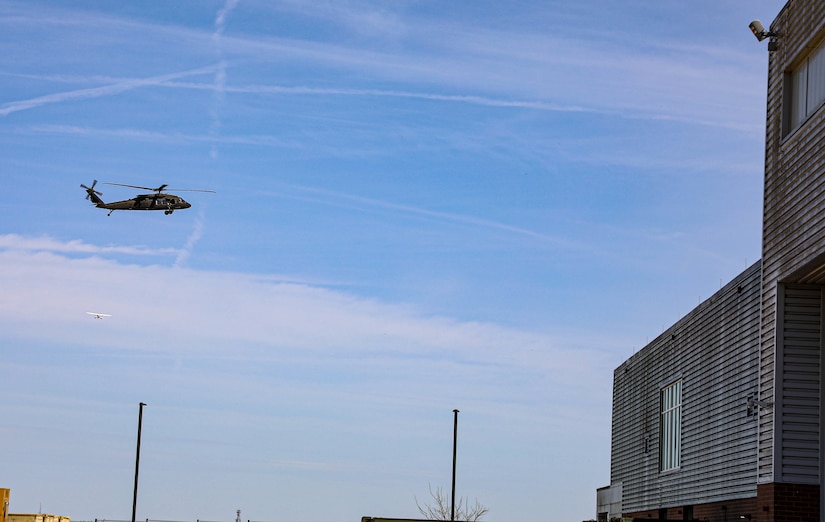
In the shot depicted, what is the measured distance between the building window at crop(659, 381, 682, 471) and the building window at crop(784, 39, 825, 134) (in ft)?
46.2

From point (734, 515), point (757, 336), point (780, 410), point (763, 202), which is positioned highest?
point (763, 202)

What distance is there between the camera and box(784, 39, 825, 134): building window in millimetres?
19719

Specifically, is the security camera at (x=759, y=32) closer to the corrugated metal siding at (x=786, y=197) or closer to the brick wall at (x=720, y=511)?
the corrugated metal siding at (x=786, y=197)

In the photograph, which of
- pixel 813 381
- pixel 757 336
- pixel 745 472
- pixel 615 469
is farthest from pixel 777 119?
pixel 615 469

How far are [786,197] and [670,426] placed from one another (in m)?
15.5

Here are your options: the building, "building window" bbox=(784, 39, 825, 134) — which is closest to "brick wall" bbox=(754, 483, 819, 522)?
the building

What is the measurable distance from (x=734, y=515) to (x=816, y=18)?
12564 millimetres

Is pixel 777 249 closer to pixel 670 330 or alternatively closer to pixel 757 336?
pixel 757 336

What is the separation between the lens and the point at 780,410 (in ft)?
66.0

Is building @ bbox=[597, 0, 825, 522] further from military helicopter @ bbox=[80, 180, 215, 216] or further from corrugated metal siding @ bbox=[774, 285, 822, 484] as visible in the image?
military helicopter @ bbox=[80, 180, 215, 216]

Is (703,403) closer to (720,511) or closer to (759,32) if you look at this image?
(720,511)

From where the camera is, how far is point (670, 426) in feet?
114

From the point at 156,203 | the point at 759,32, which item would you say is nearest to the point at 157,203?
the point at 156,203

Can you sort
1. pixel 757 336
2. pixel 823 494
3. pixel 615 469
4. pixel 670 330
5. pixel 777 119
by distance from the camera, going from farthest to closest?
pixel 615 469 → pixel 670 330 → pixel 757 336 → pixel 777 119 → pixel 823 494
